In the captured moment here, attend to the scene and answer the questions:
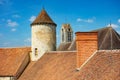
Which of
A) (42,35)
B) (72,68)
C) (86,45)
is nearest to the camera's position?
(86,45)

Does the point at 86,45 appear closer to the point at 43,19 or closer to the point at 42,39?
the point at 42,39

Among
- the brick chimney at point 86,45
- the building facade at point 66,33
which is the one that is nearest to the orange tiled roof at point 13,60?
the brick chimney at point 86,45

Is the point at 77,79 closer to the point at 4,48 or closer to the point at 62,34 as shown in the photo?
the point at 4,48

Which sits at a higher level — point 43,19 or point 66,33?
point 43,19

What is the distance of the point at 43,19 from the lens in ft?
104

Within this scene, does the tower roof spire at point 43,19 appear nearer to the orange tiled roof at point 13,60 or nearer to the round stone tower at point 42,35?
the round stone tower at point 42,35

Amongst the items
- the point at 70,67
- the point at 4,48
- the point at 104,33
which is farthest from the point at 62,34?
the point at 70,67

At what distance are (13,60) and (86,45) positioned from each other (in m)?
18.3

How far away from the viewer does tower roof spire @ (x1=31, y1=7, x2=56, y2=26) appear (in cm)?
3141

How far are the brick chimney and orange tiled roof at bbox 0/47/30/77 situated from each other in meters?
15.0

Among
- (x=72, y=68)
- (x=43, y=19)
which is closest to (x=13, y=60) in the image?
(x=43, y=19)

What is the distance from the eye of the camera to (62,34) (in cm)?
7612

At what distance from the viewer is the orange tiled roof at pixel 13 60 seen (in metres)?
31.0

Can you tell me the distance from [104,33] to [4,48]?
15198mm
